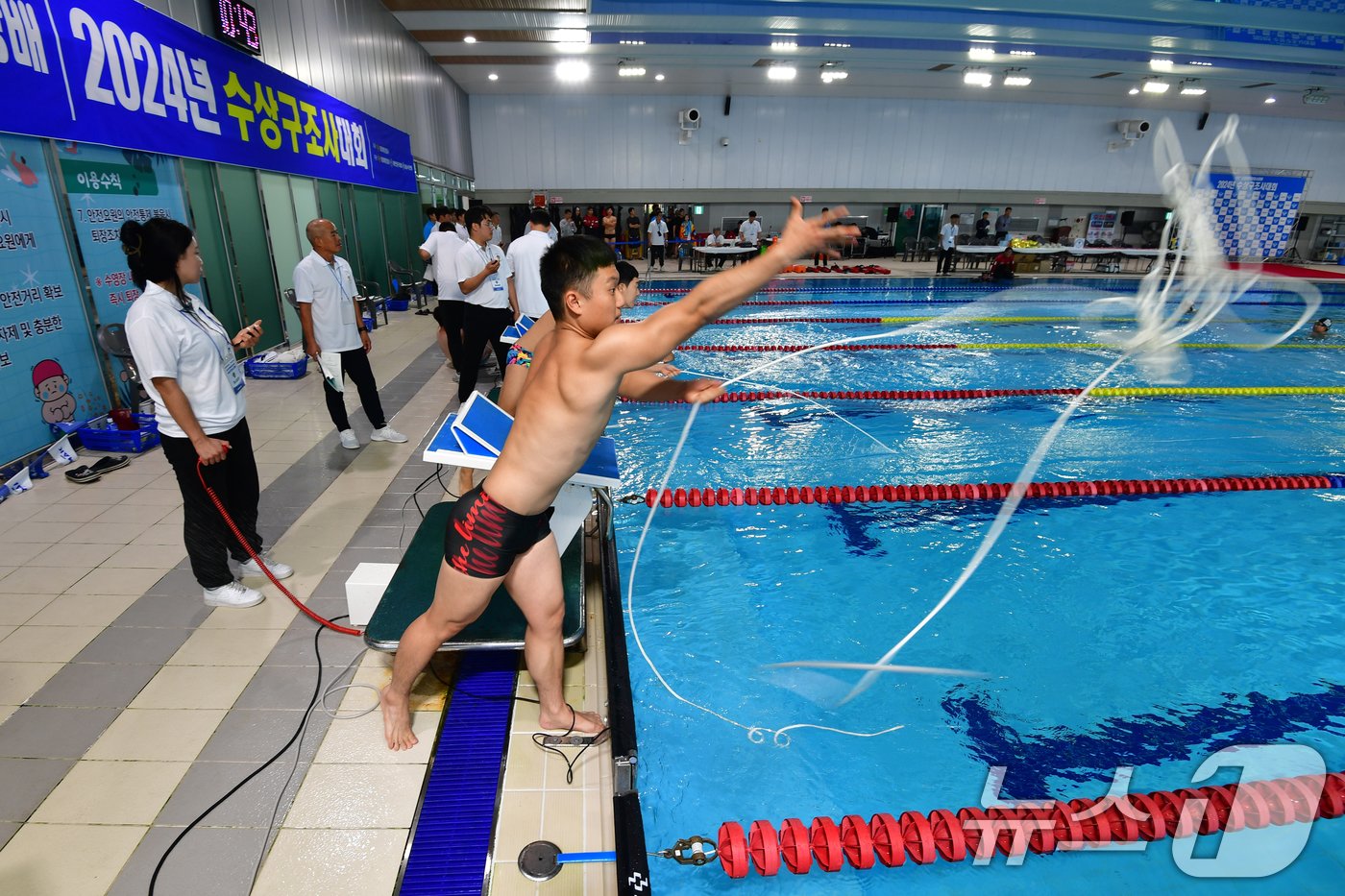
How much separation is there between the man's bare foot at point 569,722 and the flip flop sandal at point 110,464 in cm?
424

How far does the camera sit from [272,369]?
729 cm

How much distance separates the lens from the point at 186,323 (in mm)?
2707

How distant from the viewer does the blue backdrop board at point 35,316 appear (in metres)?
4.52

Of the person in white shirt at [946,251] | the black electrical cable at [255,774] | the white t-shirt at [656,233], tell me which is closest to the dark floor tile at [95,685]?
the black electrical cable at [255,774]

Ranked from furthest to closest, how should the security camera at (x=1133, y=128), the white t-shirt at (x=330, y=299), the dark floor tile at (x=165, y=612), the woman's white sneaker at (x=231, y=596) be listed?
the security camera at (x=1133, y=128) < the white t-shirt at (x=330, y=299) < the woman's white sneaker at (x=231, y=596) < the dark floor tile at (x=165, y=612)

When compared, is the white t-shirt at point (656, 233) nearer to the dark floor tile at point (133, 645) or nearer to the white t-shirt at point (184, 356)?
the white t-shirt at point (184, 356)

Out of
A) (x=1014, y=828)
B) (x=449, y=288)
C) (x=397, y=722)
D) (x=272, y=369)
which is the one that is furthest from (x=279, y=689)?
(x=272, y=369)

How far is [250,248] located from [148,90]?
2217mm

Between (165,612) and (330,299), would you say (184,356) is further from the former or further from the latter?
(330,299)

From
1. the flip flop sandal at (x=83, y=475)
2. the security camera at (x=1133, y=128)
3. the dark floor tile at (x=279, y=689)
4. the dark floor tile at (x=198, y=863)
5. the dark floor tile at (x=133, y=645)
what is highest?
the security camera at (x=1133, y=128)

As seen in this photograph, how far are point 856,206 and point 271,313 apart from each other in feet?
68.2

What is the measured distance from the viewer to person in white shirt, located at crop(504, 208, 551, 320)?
18.6 feet

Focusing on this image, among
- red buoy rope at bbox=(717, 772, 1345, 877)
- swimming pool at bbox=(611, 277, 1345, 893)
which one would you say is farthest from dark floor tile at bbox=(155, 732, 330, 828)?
red buoy rope at bbox=(717, 772, 1345, 877)

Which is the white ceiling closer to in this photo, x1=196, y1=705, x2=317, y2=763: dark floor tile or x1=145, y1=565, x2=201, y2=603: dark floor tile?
x1=145, y1=565, x2=201, y2=603: dark floor tile
